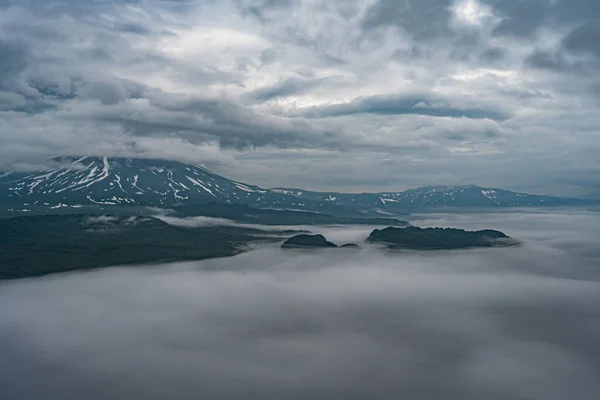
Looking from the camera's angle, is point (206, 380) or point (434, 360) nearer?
point (206, 380)

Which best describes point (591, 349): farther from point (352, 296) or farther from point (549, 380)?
point (352, 296)

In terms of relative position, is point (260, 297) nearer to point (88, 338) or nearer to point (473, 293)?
point (88, 338)

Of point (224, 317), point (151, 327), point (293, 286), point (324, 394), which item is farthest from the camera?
point (293, 286)

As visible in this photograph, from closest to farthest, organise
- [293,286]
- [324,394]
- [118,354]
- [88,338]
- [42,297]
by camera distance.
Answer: [324,394], [118,354], [88,338], [42,297], [293,286]

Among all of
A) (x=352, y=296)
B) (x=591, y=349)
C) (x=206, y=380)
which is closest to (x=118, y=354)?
(x=206, y=380)

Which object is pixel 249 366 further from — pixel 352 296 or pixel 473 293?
pixel 473 293

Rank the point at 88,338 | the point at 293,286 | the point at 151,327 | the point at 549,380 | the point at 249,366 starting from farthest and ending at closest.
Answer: the point at 293,286 < the point at 151,327 < the point at 88,338 < the point at 249,366 < the point at 549,380

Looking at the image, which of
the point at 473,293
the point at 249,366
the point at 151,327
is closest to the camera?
the point at 249,366

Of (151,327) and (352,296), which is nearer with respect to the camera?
(151,327)

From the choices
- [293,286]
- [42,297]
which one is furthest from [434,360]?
[42,297]
